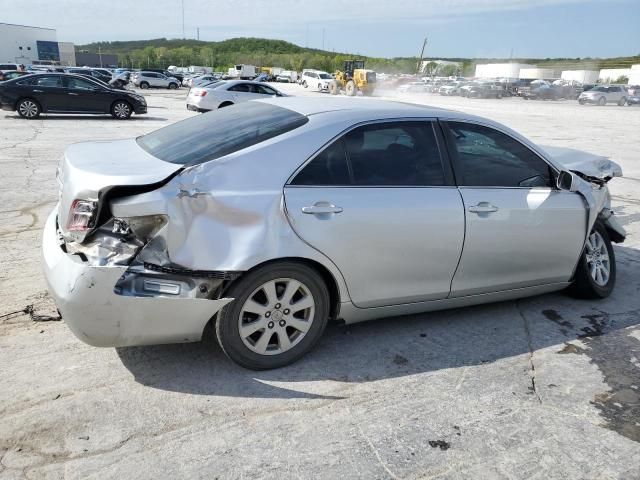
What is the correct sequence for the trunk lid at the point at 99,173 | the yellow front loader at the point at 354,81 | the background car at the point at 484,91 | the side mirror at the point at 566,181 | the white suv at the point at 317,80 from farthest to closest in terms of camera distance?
1. the white suv at the point at 317,80
2. the background car at the point at 484,91
3. the yellow front loader at the point at 354,81
4. the side mirror at the point at 566,181
5. the trunk lid at the point at 99,173

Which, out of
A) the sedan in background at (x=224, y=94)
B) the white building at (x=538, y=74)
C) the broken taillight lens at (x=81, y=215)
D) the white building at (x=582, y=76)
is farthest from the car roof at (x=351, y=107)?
the white building at (x=538, y=74)

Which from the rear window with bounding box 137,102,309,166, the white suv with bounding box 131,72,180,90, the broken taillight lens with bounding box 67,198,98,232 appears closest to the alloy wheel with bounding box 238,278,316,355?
the rear window with bounding box 137,102,309,166

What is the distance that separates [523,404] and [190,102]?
66.0ft

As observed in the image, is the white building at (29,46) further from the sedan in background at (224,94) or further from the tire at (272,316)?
the tire at (272,316)

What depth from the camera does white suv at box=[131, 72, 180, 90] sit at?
48969mm

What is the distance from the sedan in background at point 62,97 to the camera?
1747 centimetres

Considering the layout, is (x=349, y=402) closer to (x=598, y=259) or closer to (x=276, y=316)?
(x=276, y=316)

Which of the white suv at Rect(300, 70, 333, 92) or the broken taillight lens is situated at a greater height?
the broken taillight lens

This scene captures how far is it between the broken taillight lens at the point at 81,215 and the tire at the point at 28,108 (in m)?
17.1

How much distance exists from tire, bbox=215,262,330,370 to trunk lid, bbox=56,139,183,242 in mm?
784

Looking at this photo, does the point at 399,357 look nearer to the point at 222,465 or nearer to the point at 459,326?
the point at 459,326

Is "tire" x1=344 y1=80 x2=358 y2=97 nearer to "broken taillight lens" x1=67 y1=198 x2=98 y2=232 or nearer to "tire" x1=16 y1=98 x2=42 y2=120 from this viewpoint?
"tire" x1=16 y1=98 x2=42 y2=120

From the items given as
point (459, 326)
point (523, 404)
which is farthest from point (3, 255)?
point (523, 404)

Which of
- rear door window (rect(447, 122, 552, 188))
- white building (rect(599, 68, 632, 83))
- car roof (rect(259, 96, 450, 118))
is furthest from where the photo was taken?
white building (rect(599, 68, 632, 83))
